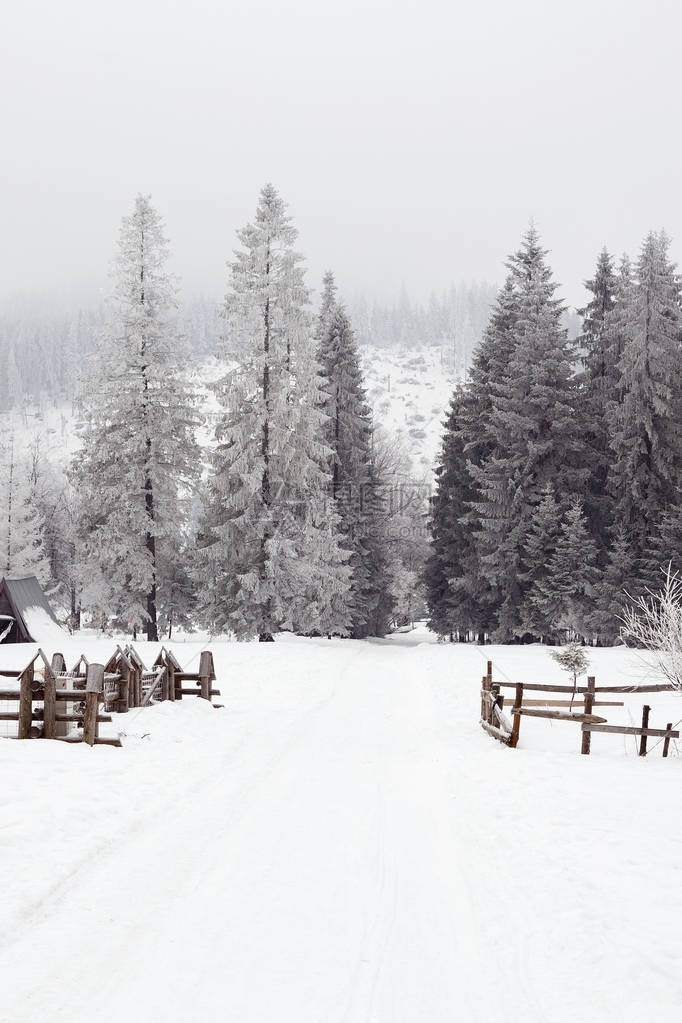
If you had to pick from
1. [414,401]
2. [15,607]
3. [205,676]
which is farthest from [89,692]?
[414,401]

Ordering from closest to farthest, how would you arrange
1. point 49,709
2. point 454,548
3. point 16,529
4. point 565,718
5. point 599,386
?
point 49,709 → point 565,718 → point 599,386 → point 454,548 → point 16,529

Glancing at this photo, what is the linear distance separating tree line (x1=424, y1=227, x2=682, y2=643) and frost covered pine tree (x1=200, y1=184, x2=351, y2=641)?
830 cm

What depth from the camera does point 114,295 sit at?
30484 millimetres

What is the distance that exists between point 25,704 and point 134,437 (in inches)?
802

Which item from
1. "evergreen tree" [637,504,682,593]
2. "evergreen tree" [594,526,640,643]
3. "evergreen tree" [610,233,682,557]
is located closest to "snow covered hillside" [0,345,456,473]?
"evergreen tree" [610,233,682,557]

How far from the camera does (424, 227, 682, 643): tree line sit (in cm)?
3170

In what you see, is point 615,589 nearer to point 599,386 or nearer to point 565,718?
point 599,386

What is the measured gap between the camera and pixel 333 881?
646 centimetres

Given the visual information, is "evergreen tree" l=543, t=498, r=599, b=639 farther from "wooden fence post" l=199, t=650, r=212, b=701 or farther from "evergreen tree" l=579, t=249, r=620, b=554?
"wooden fence post" l=199, t=650, r=212, b=701

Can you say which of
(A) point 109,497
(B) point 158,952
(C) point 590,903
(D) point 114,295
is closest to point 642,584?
(A) point 109,497

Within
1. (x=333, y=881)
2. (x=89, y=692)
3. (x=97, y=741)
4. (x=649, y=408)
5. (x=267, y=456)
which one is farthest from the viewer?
(x=649, y=408)

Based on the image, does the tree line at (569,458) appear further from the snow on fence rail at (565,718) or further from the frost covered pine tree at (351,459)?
the snow on fence rail at (565,718)

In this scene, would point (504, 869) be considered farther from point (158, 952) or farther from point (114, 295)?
point (114, 295)

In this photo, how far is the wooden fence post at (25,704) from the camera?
11.2 m
